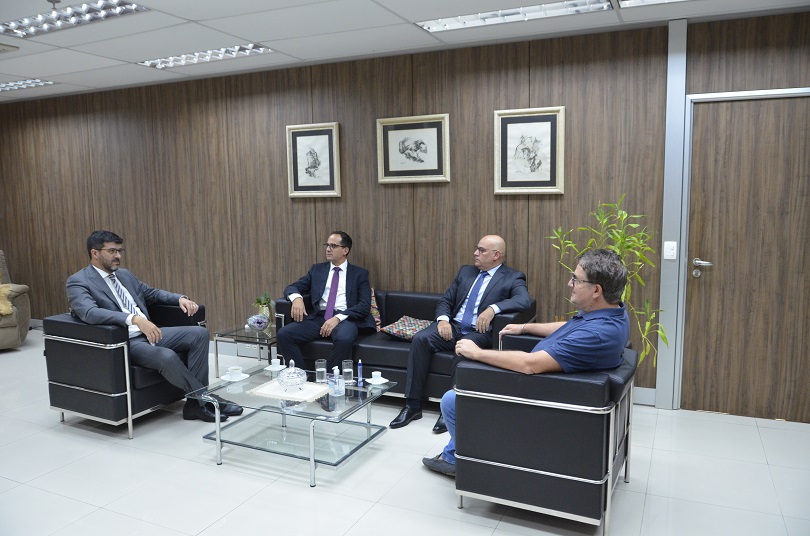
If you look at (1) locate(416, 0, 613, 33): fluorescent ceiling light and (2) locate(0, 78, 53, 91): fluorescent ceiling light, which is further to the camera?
(2) locate(0, 78, 53, 91): fluorescent ceiling light

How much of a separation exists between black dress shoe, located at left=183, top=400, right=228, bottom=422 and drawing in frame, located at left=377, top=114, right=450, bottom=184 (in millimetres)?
2508

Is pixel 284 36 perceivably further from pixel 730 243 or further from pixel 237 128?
pixel 730 243

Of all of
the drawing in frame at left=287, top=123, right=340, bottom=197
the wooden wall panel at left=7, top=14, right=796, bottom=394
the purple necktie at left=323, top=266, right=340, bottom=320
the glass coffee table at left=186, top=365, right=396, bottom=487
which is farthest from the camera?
the drawing in frame at left=287, top=123, right=340, bottom=197

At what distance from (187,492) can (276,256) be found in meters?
3.05

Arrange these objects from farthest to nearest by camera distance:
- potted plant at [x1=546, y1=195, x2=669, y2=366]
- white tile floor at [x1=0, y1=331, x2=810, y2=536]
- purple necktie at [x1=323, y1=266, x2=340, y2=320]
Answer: purple necktie at [x1=323, y1=266, x2=340, y2=320]
potted plant at [x1=546, y1=195, x2=669, y2=366]
white tile floor at [x1=0, y1=331, x2=810, y2=536]

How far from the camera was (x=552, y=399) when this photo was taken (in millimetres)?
2859

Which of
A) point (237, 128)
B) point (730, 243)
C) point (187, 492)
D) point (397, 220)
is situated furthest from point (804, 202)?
point (237, 128)

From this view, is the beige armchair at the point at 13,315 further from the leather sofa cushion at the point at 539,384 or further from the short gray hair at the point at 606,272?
the short gray hair at the point at 606,272

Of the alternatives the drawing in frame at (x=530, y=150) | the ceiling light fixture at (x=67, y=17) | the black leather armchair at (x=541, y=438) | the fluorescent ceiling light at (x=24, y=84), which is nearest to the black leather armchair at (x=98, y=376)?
the ceiling light fixture at (x=67, y=17)

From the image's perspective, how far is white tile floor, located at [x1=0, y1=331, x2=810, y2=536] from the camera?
313cm

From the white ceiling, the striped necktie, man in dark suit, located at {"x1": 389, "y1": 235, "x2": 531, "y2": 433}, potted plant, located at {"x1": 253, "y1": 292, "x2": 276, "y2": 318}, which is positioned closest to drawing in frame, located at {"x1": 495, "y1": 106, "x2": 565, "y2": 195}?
man in dark suit, located at {"x1": 389, "y1": 235, "x2": 531, "y2": 433}

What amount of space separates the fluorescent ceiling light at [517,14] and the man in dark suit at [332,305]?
199cm

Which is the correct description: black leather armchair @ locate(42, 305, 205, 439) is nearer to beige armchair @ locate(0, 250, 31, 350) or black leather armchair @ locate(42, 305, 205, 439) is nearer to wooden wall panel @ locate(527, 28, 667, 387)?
beige armchair @ locate(0, 250, 31, 350)

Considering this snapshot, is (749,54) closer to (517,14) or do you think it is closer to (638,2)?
(638,2)
